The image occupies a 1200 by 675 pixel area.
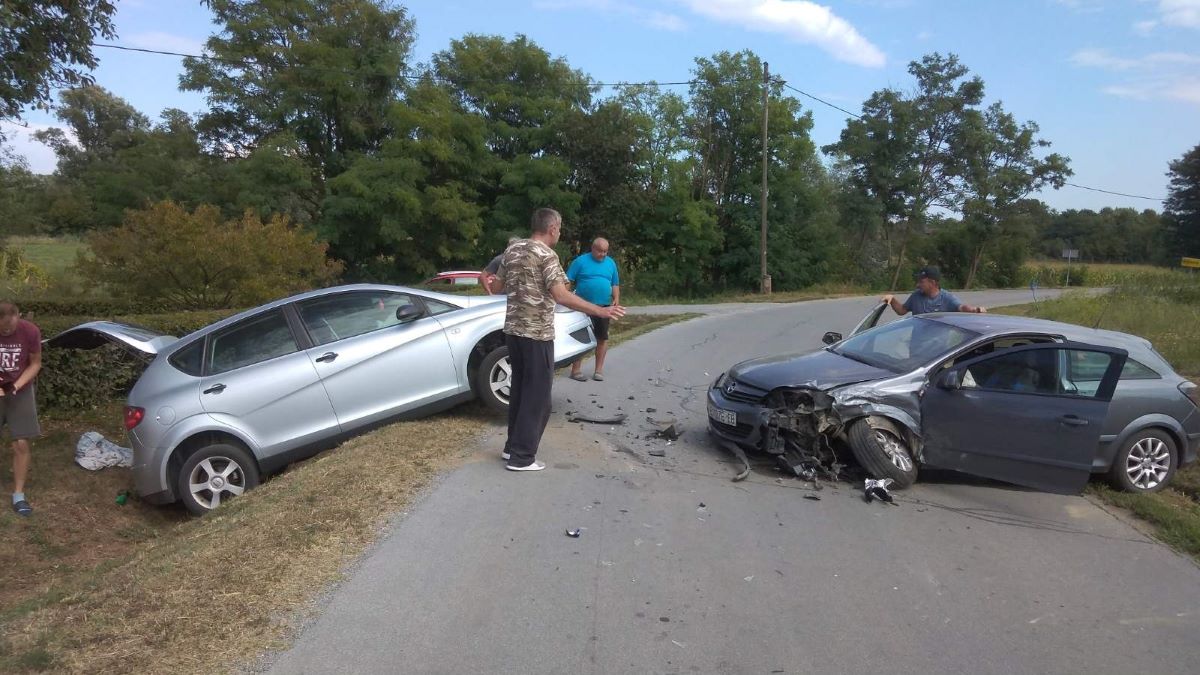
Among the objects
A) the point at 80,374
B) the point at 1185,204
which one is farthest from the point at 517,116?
the point at 1185,204

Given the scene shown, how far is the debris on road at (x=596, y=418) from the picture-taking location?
770cm

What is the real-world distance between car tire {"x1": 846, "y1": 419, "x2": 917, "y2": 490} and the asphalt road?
0.70ft

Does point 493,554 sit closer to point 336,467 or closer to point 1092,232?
point 336,467

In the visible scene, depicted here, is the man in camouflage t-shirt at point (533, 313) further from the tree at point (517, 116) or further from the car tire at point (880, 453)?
the tree at point (517, 116)

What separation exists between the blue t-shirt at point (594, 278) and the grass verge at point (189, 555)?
2078 millimetres

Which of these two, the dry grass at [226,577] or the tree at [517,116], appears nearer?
the dry grass at [226,577]

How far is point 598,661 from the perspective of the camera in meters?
3.47

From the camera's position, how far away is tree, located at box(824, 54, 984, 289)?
4422cm

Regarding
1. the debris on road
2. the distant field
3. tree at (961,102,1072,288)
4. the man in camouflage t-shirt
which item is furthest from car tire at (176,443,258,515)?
tree at (961,102,1072,288)

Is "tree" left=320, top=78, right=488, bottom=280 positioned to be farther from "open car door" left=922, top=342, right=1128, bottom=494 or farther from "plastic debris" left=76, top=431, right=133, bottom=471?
"open car door" left=922, top=342, right=1128, bottom=494

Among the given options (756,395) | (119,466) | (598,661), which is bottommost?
(119,466)

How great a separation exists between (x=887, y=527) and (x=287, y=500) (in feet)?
13.2

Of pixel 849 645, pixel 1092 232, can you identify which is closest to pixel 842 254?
pixel 849 645

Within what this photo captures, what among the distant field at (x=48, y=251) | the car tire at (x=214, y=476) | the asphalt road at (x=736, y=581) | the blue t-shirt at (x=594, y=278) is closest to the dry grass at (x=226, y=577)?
the asphalt road at (x=736, y=581)
